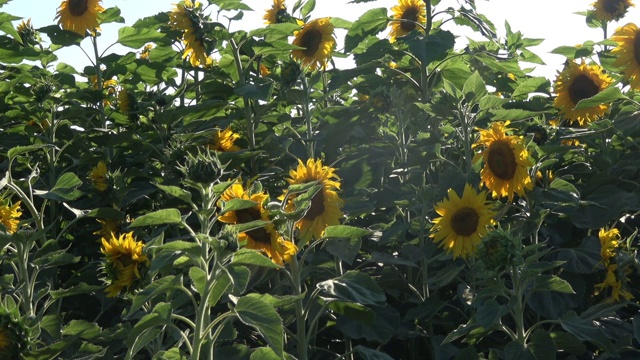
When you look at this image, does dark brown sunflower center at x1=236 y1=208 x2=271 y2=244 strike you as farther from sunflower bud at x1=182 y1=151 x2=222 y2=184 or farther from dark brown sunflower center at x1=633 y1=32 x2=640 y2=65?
dark brown sunflower center at x1=633 y1=32 x2=640 y2=65

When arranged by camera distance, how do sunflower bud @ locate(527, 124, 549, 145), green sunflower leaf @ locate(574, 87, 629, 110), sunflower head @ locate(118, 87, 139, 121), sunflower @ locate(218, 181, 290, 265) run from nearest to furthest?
1. sunflower @ locate(218, 181, 290, 265)
2. green sunflower leaf @ locate(574, 87, 629, 110)
3. sunflower bud @ locate(527, 124, 549, 145)
4. sunflower head @ locate(118, 87, 139, 121)

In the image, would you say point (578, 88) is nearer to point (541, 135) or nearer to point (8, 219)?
point (541, 135)

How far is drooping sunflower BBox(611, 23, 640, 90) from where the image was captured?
11.2ft

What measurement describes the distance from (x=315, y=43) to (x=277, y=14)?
1.95 ft

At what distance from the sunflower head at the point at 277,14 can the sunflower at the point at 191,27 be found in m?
0.58

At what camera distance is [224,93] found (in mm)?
3936

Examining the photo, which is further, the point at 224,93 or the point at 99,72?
the point at 99,72

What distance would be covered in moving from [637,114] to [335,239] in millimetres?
1061

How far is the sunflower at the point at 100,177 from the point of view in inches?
140

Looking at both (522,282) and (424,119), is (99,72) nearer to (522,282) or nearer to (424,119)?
(424,119)

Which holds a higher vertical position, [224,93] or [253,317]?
[253,317]

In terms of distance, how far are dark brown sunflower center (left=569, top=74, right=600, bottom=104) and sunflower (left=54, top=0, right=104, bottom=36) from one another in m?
2.08

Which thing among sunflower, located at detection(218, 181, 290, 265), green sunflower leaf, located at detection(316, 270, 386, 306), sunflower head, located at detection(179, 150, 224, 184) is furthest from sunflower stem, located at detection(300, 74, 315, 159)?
sunflower head, located at detection(179, 150, 224, 184)

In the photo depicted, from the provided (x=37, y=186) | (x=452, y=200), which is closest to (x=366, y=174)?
(x=452, y=200)
